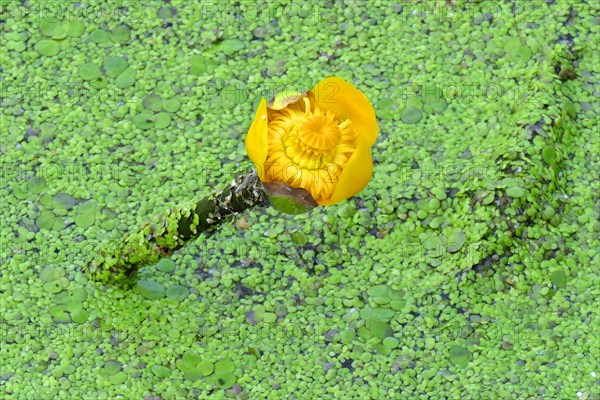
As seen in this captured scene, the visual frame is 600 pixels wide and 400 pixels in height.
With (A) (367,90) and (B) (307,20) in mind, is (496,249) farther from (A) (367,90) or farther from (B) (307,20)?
(B) (307,20)

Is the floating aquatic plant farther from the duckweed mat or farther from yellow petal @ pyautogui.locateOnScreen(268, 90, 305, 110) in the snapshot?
the duckweed mat

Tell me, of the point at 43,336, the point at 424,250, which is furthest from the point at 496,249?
the point at 43,336

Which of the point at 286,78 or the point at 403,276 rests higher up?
the point at 286,78

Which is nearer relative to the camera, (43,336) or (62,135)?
(43,336)

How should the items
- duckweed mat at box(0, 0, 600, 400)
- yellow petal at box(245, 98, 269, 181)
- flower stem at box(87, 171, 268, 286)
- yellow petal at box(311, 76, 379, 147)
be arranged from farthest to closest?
duckweed mat at box(0, 0, 600, 400), flower stem at box(87, 171, 268, 286), yellow petal at box(311, 76, 379, 147), yellow petal at box(245, 98, 269, 181)

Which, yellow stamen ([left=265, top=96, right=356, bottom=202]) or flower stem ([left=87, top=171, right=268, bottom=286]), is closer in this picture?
yellow stamen ([left=265, top=96, right=356, bottom=202])

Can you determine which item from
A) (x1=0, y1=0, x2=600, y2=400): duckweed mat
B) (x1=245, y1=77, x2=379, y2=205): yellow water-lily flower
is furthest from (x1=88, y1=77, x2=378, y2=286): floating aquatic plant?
(x1=0, y1=0, x2=600, y2=400): duckweed mat
